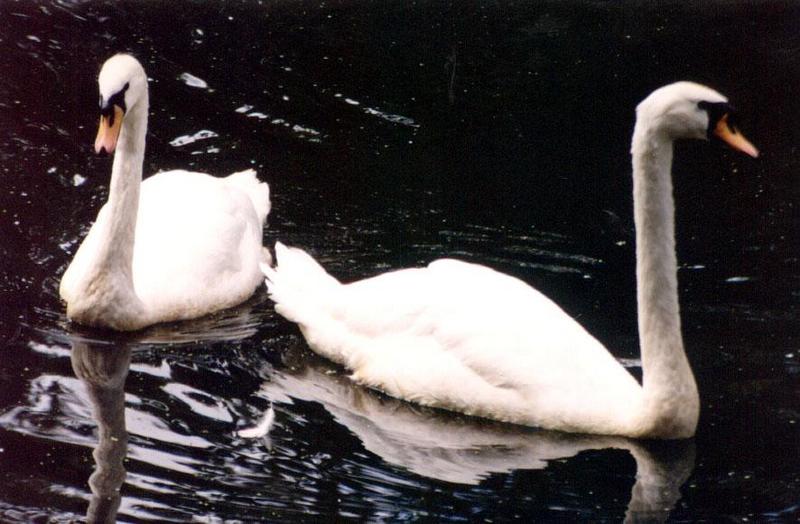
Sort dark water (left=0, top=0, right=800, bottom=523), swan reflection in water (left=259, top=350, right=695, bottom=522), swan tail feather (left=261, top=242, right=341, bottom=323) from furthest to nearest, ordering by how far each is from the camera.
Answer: swan tail feather (left=261, top=242, right=341, bottom=323), swan reflection in water (left=259, top=350, right=695, bottom=522), dark water (left=0, top=0, right=800, bottom=523)

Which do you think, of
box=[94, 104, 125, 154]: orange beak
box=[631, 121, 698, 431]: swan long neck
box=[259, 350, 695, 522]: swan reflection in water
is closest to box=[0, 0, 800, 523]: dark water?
box=[259, 350, 695, 522]: swan reflection in water

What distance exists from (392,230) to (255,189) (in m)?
1.22

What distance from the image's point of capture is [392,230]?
1099 centimetres

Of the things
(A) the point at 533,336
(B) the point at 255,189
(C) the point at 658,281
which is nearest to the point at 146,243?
(B) the point at 255,189

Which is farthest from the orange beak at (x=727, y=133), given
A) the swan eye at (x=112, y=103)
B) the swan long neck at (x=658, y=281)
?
the swan eye at (x=112, y=103)

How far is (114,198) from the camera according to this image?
9062 millimetres

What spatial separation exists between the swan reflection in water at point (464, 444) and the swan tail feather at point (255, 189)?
2.93m

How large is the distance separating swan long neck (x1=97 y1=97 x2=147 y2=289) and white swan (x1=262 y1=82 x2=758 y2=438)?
47.5 inches

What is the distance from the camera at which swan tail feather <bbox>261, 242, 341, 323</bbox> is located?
8.92 meters

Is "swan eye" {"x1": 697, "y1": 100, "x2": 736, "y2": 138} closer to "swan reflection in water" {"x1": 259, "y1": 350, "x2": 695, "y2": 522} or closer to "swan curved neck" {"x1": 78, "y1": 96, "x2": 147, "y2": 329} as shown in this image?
"swan reflection in water" {"x1": 259, "y1": 350, "x2": 695, "y2": 522}

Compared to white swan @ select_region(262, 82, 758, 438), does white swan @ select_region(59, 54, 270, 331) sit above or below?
above

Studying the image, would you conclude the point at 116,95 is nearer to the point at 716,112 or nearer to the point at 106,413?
the point at 106,413

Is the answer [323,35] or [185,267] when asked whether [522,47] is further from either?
[185,267]

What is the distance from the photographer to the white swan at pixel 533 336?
732 cm
